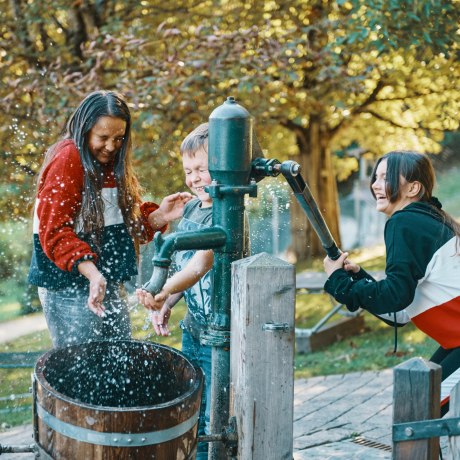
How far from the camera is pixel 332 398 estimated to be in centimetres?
482

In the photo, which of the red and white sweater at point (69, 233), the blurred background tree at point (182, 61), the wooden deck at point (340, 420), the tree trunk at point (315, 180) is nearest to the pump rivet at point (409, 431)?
the red and white sweater at point (69, 233)

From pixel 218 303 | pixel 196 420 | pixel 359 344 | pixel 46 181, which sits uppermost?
pixel 46 181

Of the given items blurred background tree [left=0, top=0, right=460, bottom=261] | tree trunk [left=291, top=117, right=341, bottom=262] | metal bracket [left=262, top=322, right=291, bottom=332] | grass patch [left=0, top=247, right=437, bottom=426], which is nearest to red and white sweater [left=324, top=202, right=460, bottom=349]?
metal bracket [left=262, top=322, right=291, bottom=332]

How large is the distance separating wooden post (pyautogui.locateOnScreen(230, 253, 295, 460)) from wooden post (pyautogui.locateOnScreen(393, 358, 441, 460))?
34 cm

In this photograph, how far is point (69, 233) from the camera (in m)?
2.88

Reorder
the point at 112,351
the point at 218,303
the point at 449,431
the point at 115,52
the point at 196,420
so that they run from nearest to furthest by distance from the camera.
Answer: the point at 449,431
the point at 196,420
the point at 218,303
the point at 112,351
the point at 115,52

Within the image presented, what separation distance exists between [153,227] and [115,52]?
370 cm

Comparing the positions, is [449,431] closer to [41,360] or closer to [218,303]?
[218,303]

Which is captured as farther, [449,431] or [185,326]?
[185,326]

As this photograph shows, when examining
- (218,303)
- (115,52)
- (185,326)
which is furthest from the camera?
(115,52)

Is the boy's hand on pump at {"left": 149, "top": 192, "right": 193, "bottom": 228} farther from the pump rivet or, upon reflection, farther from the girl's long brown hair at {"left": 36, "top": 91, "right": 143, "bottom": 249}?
the pump rivet

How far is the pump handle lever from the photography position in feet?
7.90

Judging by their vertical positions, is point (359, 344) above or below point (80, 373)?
below

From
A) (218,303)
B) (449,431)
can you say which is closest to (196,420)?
(218,303)
